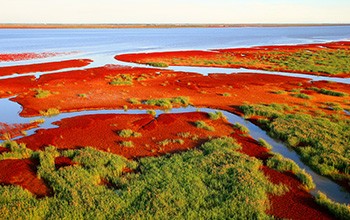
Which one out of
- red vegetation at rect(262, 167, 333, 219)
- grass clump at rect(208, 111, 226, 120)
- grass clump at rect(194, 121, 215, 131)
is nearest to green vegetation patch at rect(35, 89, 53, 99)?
grass clump at rect(194, 121, 215, 131)

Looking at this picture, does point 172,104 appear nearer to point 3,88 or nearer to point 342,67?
point 3,88

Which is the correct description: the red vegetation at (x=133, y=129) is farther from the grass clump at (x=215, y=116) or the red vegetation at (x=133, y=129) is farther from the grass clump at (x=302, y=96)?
the grass clump at (x=302, y=96)

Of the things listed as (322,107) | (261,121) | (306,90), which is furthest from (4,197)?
(306,90)

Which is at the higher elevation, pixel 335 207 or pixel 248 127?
pixel 335 207

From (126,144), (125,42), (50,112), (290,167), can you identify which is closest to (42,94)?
(50,112)

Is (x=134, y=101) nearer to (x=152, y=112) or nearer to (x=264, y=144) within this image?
(x=152, y=112)

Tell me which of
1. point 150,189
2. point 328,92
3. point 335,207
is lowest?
point 328,92

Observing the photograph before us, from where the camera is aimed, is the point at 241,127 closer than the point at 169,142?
No
